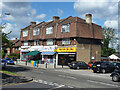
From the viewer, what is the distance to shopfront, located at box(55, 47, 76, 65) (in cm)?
3503

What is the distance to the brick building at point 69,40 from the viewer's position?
34969 millimetres

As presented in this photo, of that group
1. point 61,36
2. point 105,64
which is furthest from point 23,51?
point 105,64

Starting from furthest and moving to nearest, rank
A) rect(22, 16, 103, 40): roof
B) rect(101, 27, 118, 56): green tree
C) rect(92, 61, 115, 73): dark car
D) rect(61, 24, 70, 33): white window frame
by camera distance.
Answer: rect(101, 27, 118, 56): green tree, rect(61, 24, 70, 33): white window frame, rect(22, 16, 103, 40): roof, rect(92, 61, 115, 73): dark car

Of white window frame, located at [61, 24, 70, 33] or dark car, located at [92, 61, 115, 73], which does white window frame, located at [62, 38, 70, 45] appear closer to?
white window frame, located at [61, 24, 70, 33]

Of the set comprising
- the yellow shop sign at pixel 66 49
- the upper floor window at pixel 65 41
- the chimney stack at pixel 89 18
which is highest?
the chimney stack at pixel 89 18

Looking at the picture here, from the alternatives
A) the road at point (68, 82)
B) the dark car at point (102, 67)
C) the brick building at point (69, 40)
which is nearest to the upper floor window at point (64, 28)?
the brick building at point (69, 40)

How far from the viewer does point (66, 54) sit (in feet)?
122

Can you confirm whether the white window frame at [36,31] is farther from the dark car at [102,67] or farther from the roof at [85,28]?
the dark car at [102,67]

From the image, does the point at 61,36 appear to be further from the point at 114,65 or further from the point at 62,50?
the point at 114,65

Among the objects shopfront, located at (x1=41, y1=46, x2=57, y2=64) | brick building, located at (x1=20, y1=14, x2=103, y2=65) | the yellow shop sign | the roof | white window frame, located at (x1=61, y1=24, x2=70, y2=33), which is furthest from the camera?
shopfront, located at (x1=41, y1=46, x2=57, y2=64)

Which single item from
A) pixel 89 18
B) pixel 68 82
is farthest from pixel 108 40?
pixel 68 82

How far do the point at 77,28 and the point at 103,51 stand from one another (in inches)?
1467

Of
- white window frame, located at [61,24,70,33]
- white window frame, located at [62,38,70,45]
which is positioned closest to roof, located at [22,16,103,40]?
white window frame, located at [61,24,70,33]

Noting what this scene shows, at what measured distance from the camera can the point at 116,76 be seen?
15.2m
